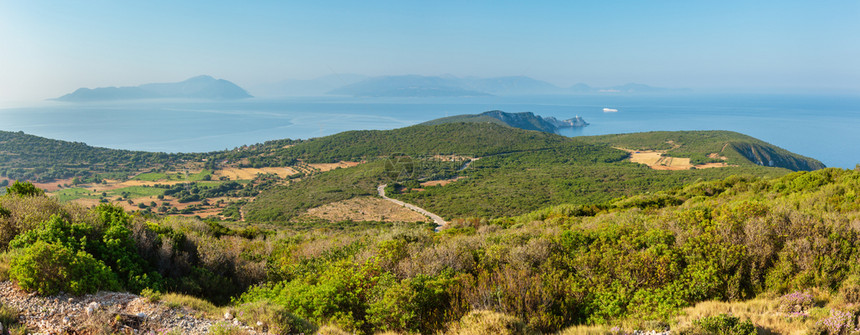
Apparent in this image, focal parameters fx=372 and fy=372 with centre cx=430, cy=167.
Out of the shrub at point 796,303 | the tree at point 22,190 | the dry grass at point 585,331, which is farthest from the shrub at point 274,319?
the tree at point 22,190

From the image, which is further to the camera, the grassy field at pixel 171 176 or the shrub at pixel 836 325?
the grassy field at pixel 171 176

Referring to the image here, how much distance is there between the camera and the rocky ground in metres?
4.55

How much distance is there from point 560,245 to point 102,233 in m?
9.59

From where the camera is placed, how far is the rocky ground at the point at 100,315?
14.9 feet

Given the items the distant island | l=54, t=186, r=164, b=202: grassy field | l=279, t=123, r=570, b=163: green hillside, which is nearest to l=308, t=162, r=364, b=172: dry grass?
l=279, t=123, r=570, b=163: green hillside

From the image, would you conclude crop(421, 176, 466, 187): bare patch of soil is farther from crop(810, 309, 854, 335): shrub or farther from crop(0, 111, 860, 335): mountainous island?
crop(810, 309, 854, 335): shrub

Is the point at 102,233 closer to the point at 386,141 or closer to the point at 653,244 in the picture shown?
the point at 653,244

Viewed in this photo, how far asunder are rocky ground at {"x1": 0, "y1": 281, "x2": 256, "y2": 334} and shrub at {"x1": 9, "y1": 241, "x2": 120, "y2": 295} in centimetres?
12

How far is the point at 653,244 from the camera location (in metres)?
7.39

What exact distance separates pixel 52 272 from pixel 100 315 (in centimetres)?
129

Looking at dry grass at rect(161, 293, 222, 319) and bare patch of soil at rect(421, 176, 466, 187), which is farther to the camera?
bare patch of soil at rect(421, 176, 466, 187)

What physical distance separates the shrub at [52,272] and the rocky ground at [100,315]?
0.12 m

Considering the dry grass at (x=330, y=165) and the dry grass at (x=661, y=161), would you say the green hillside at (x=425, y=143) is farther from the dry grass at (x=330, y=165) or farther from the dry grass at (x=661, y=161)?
the dry grass at (x=661, y=161)

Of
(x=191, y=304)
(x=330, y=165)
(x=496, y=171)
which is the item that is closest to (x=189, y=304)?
(x=191, y=304)
